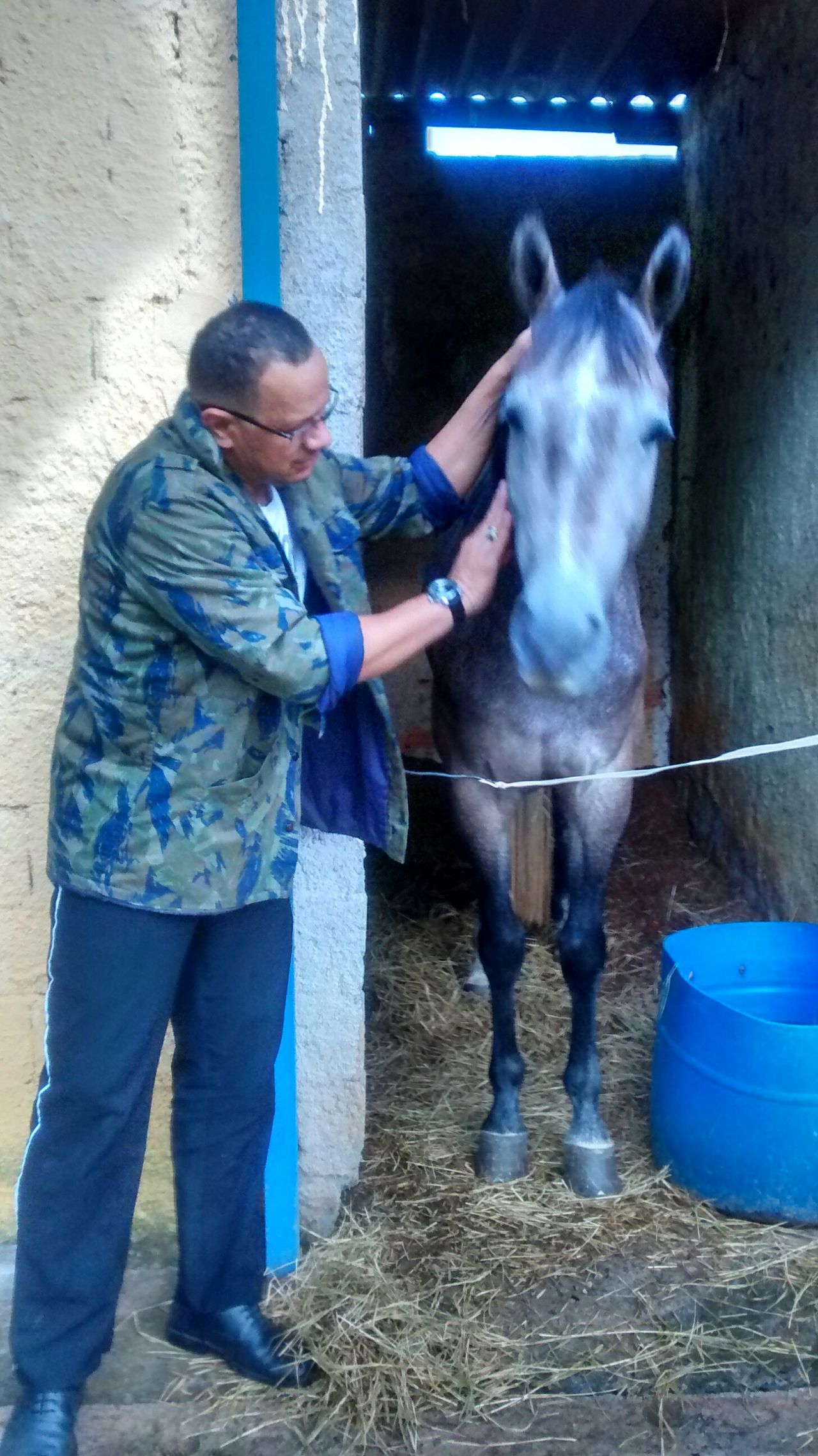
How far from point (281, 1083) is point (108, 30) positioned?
6.97 feet

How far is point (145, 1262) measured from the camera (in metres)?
2.57

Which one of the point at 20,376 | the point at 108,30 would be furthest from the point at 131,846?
the point at 108,30

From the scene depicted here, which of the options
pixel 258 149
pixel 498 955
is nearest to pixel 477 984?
pixel 498 955

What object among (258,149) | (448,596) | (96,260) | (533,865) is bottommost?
(533,865)

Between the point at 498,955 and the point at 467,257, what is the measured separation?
384 centimetres

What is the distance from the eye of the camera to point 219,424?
1820 mm

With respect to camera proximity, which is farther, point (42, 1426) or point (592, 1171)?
point (592, 1171)

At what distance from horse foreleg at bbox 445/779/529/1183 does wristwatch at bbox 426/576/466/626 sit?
3.09 ft

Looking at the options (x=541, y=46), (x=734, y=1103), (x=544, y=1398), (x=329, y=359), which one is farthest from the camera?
(x=541, y=46)

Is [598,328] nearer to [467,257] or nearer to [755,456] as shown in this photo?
[755,456]

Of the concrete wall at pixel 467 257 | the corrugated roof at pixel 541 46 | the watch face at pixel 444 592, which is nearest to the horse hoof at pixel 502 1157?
→ the watch face at pixel 444 592

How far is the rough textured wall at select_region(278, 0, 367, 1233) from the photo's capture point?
2283 mm

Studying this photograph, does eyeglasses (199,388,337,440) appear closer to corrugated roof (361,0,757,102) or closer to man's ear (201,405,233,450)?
man's ear (201,405,233,450)

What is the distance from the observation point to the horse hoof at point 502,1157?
2.85 meters
